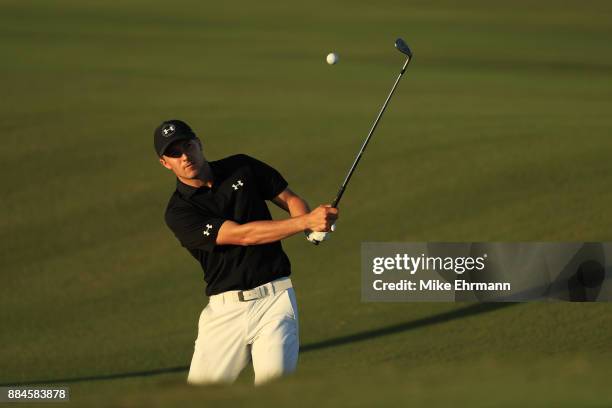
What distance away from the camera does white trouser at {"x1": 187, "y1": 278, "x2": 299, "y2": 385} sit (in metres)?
7.96

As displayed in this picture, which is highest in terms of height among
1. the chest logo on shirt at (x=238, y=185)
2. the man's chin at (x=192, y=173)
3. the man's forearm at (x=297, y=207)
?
the man's chin at (x=192, y=173)

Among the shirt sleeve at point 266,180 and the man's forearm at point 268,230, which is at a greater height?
the shirt sleeve at point 266,180

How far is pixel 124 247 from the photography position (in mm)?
17953

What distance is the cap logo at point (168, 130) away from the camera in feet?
26.4

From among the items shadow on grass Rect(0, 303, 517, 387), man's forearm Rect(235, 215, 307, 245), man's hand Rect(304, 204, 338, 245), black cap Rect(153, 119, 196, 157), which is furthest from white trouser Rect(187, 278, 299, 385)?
shadow on grass Rect(0, 303, 517, 387)

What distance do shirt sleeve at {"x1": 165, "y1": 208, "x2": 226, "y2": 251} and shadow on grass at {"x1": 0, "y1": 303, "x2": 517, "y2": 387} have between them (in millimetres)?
5227

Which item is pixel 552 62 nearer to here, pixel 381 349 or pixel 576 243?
pixel 576 243

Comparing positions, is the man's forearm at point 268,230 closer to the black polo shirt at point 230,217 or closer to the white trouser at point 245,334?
the black polo shirt at point 230,217

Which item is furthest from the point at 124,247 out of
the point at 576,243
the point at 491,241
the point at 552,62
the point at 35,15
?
the point at 35,15

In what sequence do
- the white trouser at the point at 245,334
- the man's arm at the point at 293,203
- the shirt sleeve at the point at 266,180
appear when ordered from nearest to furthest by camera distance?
the white trouser at the point at 245,334, the shirt sleeve at the point at 266,180, the man's arm at the point at 293,203

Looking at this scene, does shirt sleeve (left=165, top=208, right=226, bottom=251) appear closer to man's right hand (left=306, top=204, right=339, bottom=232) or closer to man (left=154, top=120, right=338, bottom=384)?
man (left=154, top=120, right=338, bottom=384)

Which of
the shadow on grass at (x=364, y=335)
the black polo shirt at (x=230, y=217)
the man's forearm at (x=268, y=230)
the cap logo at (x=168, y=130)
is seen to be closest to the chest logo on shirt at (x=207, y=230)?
the black polo shirt at (x=230, y=217)

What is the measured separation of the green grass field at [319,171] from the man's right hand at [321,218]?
86 cm

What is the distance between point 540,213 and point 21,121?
999 cm
